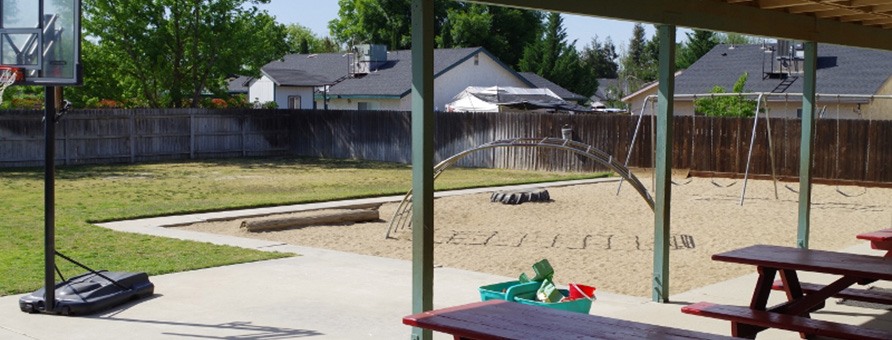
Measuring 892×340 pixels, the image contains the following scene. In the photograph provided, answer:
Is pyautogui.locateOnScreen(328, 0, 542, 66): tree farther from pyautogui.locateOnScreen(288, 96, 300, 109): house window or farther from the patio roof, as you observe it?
the patio roof

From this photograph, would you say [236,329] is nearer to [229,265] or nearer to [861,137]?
[229,265]

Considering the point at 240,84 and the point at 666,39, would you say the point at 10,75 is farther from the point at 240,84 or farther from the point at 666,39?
the point at 240,84

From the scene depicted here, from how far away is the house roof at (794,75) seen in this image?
35.4 metres

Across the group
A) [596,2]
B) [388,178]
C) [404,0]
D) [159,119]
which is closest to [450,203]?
[388,178]

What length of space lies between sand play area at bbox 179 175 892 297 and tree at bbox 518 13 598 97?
39.4 metres

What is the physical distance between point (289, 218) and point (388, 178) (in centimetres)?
1015

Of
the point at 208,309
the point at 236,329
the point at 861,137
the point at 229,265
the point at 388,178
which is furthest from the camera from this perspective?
the point at 388,178

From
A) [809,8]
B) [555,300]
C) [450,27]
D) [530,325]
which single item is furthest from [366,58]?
[530,325]

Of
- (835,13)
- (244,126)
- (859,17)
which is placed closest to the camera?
(835,13)

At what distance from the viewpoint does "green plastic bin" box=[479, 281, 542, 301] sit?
25.0 feet

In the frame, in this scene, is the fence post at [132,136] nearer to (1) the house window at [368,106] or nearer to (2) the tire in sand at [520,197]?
(2) the tire in sand at [520,197]

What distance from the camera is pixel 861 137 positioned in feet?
75.6

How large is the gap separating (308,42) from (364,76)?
165ft

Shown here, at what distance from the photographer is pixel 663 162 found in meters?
8.63
